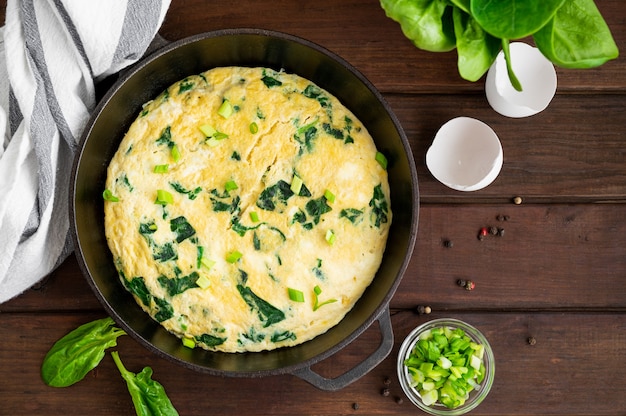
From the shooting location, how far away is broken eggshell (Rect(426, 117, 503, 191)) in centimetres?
254

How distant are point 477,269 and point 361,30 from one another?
3.18ft

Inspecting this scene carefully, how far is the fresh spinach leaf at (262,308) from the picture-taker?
2.28 m

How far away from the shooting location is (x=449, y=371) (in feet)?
8.23

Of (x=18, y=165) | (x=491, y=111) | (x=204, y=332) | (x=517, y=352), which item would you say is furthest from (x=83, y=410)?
(x=491, y=111)

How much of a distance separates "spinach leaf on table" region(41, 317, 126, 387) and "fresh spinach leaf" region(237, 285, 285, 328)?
0.52 metres

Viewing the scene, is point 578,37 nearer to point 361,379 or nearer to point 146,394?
point 361,379

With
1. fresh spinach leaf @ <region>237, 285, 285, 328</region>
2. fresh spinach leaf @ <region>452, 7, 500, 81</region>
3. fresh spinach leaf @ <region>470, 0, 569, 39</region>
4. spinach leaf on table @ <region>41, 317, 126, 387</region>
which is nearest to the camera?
fresh spinach leaf @ <region>470, 0, 569, 39</region>

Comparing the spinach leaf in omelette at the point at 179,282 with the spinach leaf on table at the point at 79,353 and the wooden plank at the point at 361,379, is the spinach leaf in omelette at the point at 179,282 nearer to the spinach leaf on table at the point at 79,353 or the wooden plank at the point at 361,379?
the spinach leaf on table at the point at 79,353

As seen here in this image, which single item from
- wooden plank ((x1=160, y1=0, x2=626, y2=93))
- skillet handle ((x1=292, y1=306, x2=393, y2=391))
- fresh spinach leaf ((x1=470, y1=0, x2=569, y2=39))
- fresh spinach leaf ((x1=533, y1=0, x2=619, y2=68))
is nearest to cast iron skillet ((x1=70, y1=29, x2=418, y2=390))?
skillet handle ((x1=292, y1=306, x2=393, y2=391))

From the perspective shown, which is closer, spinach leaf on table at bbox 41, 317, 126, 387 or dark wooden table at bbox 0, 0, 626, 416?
spinach leaf on table at bbox 41, 317, 126, 387

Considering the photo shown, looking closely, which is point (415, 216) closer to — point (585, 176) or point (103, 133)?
point (585, 176)

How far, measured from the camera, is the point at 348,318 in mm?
2404

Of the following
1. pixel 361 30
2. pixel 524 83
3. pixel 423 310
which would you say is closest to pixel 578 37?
pixel 524 83

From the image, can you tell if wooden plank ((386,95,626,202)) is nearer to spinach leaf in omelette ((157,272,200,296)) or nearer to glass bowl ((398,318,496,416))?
glass bowl ((398,318,496,416))
